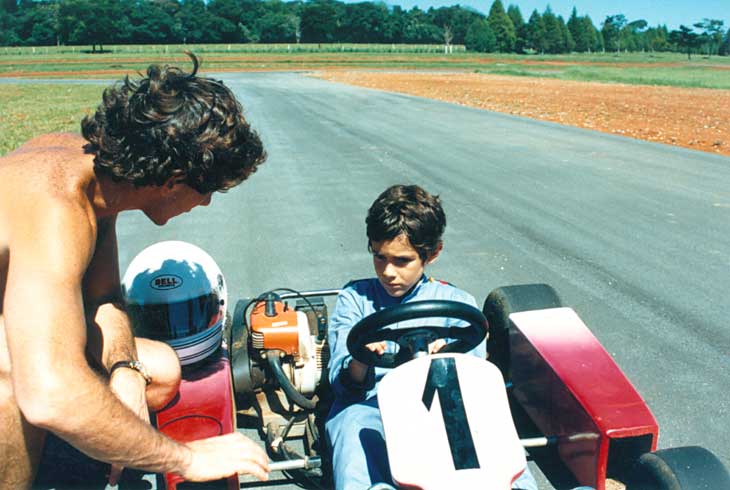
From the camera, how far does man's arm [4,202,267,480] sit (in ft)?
5.54

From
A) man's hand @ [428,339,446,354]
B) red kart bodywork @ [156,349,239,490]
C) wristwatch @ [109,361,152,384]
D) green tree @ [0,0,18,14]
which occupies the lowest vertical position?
red kart bodywork @ [156,349,239,490]

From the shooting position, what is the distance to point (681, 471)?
6.82ft

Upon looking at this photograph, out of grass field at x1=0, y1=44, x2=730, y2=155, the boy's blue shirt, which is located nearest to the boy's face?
the boy's blue shirt

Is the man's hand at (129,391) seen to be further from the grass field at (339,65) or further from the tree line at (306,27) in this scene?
the tree line at (306,27)

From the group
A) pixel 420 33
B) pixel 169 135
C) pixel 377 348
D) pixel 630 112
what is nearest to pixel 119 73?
pixel 630 112

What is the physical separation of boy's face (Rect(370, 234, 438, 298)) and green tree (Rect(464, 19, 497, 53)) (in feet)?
340

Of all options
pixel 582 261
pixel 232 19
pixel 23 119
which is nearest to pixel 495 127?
pixel 582 261

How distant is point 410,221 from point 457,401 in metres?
A: 0.81

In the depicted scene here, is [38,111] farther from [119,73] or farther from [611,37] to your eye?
[611,37]

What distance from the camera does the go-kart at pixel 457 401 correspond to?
2002 mm

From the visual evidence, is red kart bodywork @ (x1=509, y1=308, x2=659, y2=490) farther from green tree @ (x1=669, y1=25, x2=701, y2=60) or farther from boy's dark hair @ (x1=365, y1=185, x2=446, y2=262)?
green tree @ (x1=669, y1=25, x2=701, y2=60)

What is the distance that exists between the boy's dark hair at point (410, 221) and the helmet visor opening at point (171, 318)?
0.86 m

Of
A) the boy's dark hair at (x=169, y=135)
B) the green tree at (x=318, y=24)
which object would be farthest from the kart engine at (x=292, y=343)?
the green tree at (x=318, y=24)

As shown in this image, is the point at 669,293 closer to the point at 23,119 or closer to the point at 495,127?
the point at 495,127
